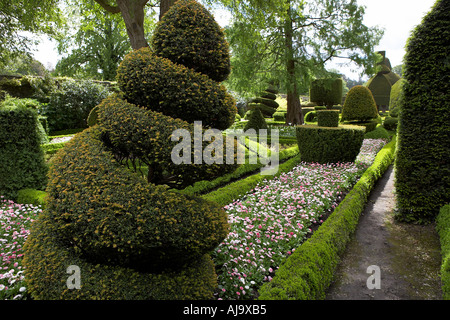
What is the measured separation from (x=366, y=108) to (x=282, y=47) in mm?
6062

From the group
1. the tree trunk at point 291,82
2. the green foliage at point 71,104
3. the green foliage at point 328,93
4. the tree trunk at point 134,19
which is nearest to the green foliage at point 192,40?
the tree trunk at point 134,19

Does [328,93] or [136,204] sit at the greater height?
[328,93]

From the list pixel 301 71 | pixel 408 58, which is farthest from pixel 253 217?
pixel 301 71

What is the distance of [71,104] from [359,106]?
1759cm

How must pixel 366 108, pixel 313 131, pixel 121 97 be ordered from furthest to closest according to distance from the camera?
pixel 366 108 → pixel 313 131 → pixel 121 97

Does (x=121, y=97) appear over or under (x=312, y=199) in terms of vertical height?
over

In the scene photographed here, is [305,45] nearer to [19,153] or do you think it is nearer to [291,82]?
[291,82]

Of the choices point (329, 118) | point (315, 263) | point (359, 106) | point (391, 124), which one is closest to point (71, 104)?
point (329, 118)

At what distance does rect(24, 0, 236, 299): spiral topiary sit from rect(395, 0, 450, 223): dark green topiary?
165 inches

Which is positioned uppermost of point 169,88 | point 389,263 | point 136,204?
point 169,88

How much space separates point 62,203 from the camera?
279cm

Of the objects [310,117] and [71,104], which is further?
[310,117]

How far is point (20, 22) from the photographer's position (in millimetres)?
13969
